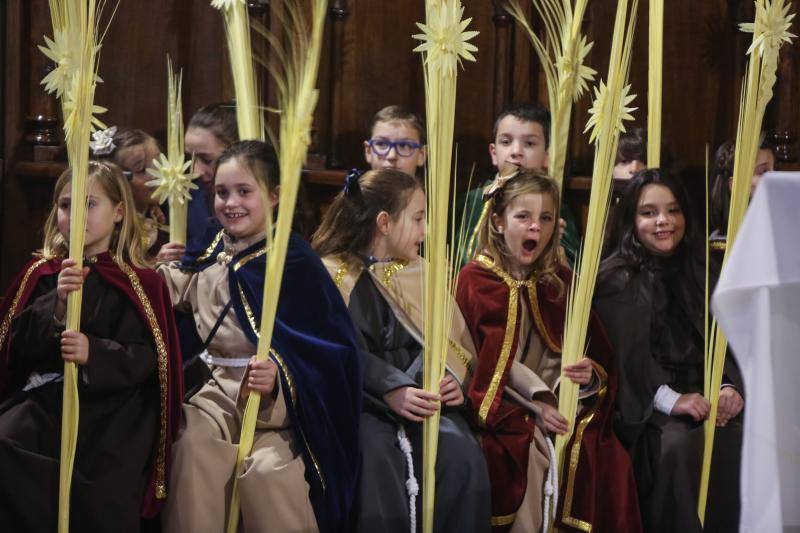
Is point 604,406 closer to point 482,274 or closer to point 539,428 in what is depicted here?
point 539,428

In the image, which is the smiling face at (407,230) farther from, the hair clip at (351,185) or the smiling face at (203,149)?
the smiling face at (203,149)

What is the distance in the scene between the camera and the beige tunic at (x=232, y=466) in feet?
11.4

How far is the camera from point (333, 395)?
3.68 m

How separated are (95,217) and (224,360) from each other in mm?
602

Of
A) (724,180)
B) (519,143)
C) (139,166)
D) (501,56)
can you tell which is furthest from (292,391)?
(501,56)

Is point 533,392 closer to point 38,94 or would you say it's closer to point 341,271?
point 341,271

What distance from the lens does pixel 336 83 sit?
5.22 m

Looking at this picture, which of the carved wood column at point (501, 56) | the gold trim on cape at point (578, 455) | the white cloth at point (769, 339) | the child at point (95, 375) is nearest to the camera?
the white cloth at point (769, 339)

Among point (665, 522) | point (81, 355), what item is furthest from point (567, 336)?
point (81, 355)

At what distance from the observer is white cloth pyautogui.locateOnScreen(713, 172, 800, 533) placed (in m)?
2.51

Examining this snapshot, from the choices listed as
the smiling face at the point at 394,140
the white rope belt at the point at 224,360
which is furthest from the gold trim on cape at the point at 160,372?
the smiling face at the point at 394,140

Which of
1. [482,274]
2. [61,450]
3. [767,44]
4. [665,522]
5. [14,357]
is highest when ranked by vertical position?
[767,44]

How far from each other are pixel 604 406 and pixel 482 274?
609 mm

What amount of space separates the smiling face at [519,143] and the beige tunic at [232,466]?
1.46 meters
